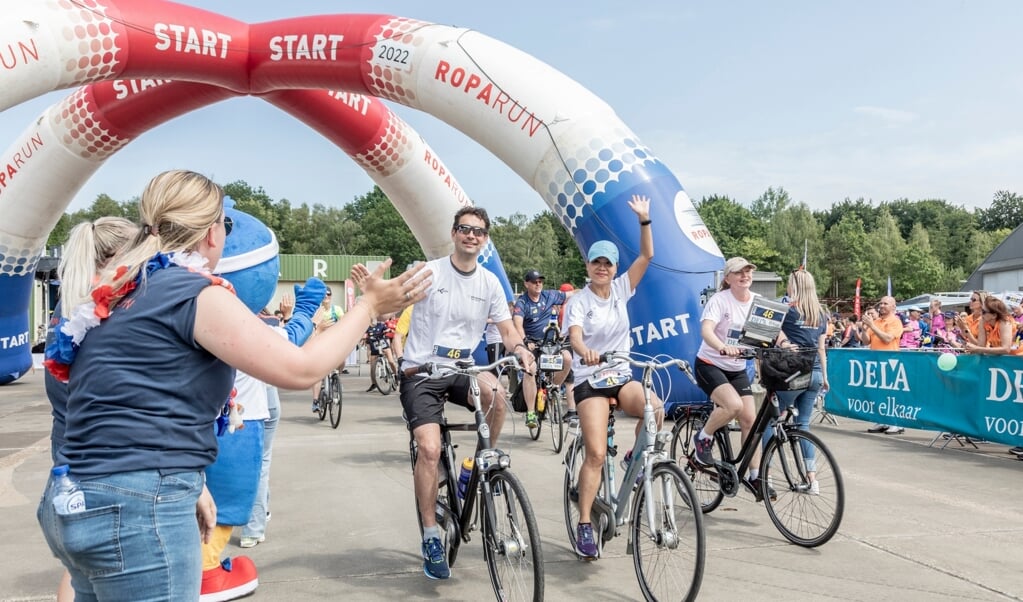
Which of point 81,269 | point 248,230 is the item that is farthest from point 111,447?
point 248,230

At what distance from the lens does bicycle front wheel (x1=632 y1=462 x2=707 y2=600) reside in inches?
155

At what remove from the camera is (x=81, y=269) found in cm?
217

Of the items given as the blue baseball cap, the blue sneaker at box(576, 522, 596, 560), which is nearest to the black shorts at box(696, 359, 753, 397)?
the blue baseball cap

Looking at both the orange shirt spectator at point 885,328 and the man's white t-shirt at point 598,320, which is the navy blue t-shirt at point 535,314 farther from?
the man's white t-shirt at point 598,320

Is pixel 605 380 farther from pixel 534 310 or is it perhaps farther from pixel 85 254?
pixel 534 310

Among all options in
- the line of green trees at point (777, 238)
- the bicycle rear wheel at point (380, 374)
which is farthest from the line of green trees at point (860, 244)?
the bicycle rear wheel at point (380, 374)

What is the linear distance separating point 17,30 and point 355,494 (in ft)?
22.4

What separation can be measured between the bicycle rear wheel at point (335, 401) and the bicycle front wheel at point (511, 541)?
7197mm

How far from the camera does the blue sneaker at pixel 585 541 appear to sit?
473cm

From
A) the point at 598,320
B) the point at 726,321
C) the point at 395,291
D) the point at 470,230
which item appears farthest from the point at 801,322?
the point at 395,291

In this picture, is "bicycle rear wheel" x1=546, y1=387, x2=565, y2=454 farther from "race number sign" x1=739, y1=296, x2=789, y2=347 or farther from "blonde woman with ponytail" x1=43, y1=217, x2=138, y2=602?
"blonde woman with ponytail" x1=43, y1=217, x2=138, y2=602

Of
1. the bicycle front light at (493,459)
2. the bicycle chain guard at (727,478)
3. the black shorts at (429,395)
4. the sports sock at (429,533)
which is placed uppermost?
the black shorts at (429,395)

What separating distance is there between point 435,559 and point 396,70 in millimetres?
7937

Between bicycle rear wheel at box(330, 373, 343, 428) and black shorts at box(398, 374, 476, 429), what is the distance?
262 inches
